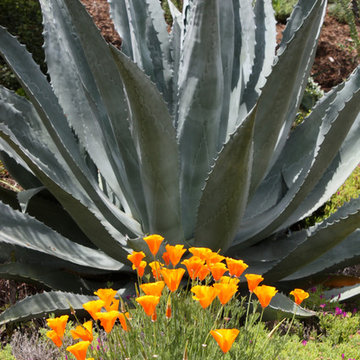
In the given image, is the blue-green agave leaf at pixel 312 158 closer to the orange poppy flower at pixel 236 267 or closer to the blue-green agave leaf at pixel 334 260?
the blue-green agave leaf at pixel 334 260

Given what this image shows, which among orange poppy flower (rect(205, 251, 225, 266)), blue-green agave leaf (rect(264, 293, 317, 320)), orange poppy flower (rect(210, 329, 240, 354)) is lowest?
blue-green agave leaf (rect(264, 293, 317, 320))

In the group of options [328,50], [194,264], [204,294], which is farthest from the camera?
[328,50]

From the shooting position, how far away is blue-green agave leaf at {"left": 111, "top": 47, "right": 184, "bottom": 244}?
2.18 m

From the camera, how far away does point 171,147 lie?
7.71 feet

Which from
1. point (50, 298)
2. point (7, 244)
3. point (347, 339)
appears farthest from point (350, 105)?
point (7, 244)

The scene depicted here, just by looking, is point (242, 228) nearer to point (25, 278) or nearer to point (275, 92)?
point (275, 92)

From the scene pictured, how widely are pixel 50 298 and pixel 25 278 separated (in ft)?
0.75

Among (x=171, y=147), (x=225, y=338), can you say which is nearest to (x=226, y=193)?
(x=171, y=147)

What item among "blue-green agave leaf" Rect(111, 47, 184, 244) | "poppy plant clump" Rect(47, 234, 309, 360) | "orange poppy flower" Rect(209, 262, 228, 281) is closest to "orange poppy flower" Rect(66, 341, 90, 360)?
"poppy plant clump" Rect(47, 234, 309, 360)

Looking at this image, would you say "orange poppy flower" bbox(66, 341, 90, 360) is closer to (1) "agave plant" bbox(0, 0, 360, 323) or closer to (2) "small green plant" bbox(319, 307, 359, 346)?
(1) "agave plant" bbox(0, 0, 360, 323)

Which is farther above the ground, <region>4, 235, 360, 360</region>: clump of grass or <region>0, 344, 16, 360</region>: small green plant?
<region>4, 235, 360, 360</region>: clump of grass

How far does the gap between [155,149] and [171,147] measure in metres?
0.07

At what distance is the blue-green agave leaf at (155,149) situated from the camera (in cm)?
218

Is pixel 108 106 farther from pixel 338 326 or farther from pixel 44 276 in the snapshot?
pixel 338 326
